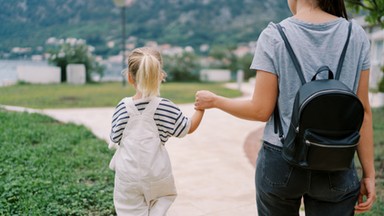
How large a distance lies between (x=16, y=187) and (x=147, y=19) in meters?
38.6

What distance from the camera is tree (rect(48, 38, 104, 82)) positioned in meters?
18.6

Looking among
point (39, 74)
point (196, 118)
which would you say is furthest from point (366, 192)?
point (39, 74)

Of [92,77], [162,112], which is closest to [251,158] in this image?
[162,112]

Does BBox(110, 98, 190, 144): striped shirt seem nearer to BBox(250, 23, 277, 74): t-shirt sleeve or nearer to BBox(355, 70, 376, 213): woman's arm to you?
BBox(250, 23, 277, 74): t-shirt sleeve

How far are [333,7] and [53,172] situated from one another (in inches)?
127

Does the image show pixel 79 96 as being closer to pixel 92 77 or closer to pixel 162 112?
pixel 92 77

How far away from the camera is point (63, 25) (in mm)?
23891

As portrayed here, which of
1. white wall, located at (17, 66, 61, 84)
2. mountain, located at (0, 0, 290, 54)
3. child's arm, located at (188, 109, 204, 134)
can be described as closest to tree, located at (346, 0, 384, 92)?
child's arm, located at (188, 109, 204, 134)

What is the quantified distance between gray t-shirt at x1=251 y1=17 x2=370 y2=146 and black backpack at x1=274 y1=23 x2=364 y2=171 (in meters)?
0.06

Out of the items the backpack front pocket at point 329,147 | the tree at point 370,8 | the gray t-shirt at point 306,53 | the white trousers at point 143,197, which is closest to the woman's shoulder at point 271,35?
the gray t-shirt at point 306,53

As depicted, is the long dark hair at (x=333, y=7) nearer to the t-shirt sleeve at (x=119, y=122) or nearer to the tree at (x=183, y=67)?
the t-shirt sleeve at (x=119, y=122)

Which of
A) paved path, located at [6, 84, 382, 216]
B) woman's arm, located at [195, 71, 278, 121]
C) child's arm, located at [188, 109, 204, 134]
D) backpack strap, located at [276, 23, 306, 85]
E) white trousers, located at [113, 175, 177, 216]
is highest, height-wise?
backpack strap, located at [276, 23, 306, 85]

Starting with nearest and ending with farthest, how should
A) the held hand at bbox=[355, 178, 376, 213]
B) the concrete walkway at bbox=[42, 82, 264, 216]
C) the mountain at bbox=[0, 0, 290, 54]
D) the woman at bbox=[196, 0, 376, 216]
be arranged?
the woman at bbox=[196, 0, 376, 216], the held hand at bbox=[355, 178, 376, 213], the concrete walkway at bbox=[42, 82, 264, 216], the mountain at bbox=[0, 0, 290, 54]

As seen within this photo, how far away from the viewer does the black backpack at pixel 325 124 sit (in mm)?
1173
